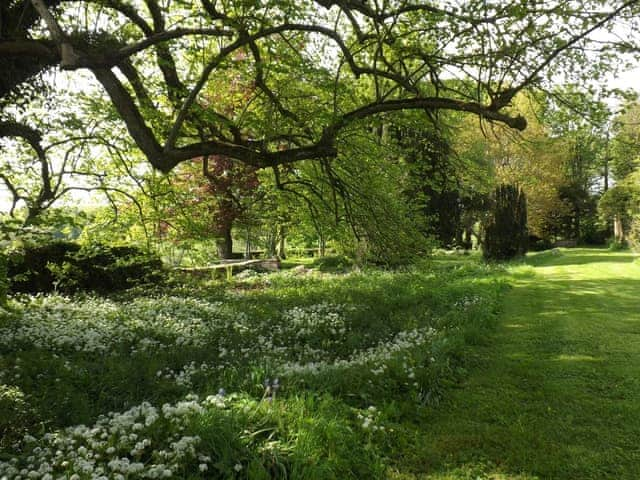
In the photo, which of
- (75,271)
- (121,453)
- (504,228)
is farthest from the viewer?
(504,228)

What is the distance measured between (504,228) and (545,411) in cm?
2124

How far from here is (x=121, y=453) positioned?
342 centimetres

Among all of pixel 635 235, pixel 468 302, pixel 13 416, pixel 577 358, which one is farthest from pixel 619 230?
pixel 13 416

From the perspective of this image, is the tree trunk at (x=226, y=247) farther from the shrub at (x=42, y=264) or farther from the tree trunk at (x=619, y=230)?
the tree trunk at (x=619, y=230)

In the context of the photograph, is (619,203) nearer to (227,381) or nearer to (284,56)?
(284,56)

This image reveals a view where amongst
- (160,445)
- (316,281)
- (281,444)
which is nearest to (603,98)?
(281,444)

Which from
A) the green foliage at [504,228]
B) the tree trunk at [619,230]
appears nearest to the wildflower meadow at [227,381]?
the green foliage at [504,228]

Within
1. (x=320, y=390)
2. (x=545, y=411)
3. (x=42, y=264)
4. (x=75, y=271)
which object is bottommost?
(x=545, y=411)

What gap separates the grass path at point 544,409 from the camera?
3959 mm

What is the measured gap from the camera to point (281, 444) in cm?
362

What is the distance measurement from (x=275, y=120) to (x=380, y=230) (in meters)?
2.91

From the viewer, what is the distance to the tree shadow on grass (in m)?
3.97

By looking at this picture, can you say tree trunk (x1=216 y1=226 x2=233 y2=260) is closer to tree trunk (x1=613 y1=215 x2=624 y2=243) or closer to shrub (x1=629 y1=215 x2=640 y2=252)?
shrub (x1=629 y1=215 x2=640 y2=252)

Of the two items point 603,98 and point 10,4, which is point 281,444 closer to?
point 603,98
